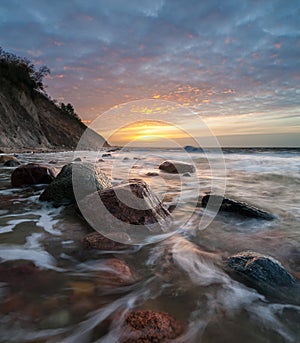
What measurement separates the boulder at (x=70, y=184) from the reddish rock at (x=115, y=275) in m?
1.99

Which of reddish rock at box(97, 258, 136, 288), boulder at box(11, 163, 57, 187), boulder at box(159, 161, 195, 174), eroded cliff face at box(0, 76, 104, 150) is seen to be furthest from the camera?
eroded cliff face at box(0, 76, 104, 150)

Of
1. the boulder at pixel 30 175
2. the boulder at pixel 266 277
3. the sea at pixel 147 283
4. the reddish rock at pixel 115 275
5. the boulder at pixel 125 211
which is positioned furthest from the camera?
the boulder at pixel 30 175

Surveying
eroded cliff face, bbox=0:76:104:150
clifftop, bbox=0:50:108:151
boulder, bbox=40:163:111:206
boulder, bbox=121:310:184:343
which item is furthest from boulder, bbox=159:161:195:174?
eroded cliff face, bbox=0:76:104:150

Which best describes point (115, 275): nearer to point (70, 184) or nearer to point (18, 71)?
point (70, 184)

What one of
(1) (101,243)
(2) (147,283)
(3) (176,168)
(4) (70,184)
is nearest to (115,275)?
(2) (147,283)

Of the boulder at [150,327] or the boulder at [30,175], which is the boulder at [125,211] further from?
the boulder at [30,175]

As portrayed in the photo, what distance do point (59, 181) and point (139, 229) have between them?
6.69ft

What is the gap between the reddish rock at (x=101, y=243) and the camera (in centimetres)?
247

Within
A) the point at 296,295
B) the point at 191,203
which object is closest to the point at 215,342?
the point at 296,295

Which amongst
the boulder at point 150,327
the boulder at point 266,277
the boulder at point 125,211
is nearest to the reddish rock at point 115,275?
the boulder at point 150,327

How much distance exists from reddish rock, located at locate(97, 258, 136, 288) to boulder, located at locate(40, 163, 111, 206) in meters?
1.99

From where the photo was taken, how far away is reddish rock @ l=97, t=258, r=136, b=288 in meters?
1.93

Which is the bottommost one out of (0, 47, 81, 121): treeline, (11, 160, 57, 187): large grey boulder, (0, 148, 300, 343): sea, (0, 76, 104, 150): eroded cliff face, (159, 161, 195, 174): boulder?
(0, 148, 300, 343): sea

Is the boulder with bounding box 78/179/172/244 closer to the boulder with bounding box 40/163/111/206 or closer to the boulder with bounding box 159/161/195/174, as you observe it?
the boulder with bounding box 40/163/111/206
